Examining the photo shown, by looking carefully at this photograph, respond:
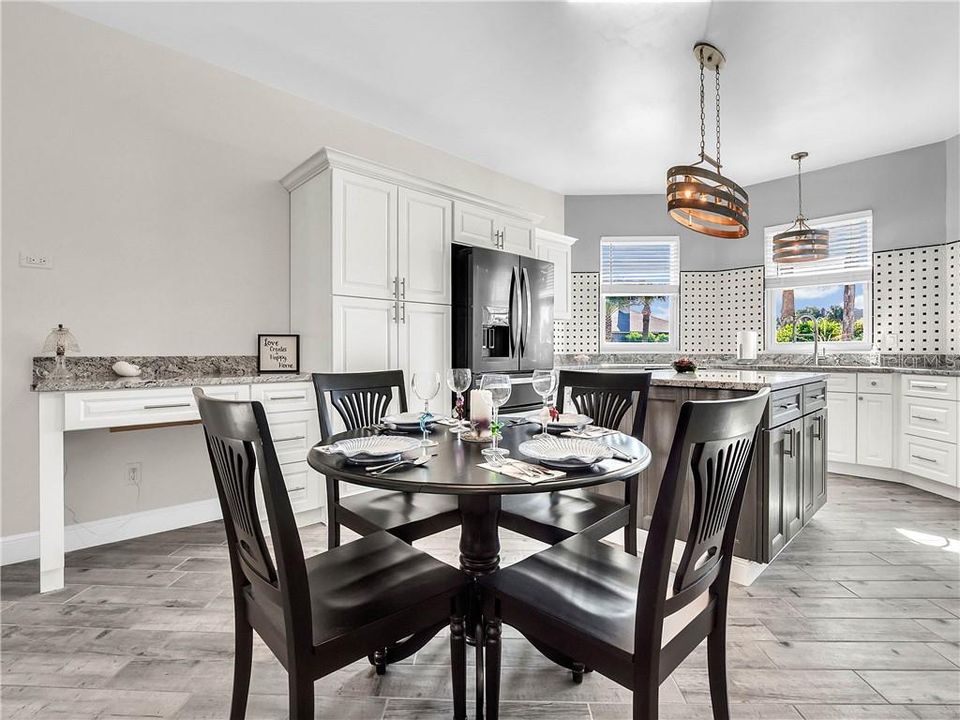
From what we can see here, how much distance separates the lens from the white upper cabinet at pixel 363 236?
2828mm

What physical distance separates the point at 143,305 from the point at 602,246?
14.8ft

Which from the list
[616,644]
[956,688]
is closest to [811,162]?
[956,688]

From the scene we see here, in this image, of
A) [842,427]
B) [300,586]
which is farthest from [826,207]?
[300,586]

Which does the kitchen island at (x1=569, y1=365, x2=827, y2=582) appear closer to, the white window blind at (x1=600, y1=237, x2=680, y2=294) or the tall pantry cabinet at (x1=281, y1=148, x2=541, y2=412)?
the tall pantry cabinet at (x1=281, y1=148, x2=541, y2=412)

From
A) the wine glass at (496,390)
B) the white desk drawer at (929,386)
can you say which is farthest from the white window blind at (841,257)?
the wine glass at (496,390)

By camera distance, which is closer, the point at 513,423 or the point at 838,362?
the point at 513,423

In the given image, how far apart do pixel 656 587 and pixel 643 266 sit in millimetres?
5029

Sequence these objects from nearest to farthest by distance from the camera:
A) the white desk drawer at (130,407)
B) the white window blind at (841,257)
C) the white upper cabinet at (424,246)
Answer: the white desk drawer at (130,407) → the white upper cabinet at (424,246) → the white window blind at (841,257)

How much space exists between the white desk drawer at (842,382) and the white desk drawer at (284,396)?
4287 mm

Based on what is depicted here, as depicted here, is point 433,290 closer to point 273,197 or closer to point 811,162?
point 273,197

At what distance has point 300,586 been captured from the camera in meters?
0.97

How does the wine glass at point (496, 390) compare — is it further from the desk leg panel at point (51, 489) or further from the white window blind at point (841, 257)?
the white window blind at point (841, 257)

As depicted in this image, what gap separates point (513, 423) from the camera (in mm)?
1865

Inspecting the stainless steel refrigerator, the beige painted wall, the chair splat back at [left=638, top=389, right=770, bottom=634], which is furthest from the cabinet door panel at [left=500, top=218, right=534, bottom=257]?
the chair splat back at [left=638, top=389, right=770, bottom=634]
